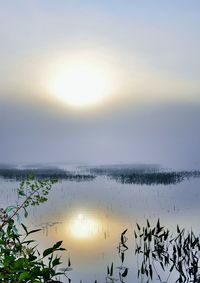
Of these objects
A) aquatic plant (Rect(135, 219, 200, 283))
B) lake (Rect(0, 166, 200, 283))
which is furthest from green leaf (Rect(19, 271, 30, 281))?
lake (Rect(0, 166, 200, 283))

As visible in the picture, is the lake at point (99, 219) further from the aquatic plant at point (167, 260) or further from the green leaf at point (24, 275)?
the green leaf at point (24, 275)

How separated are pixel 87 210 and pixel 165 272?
11020 millimetres

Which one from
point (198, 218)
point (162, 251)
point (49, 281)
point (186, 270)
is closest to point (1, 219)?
point (49, 281)

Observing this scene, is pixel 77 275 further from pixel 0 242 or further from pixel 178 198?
pixel 178 198

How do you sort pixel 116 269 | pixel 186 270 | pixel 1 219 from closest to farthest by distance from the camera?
pixel 1 219, pixel 186 270, pixel 116 269

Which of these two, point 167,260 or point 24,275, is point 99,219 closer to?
point 167,260

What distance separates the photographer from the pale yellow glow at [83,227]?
14680mm

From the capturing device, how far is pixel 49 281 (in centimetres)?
244

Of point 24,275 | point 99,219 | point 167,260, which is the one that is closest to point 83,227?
point 99,219

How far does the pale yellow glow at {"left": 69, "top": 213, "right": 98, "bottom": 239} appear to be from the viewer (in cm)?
1468

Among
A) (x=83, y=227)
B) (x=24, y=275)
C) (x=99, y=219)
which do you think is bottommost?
(x=83, y=227)

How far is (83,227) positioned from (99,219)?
1.73 meters

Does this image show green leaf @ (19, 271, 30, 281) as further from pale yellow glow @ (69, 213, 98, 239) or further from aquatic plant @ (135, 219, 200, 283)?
pale yellow glow @ (69, 213, 98, 239)

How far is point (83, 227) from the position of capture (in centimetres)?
1606
